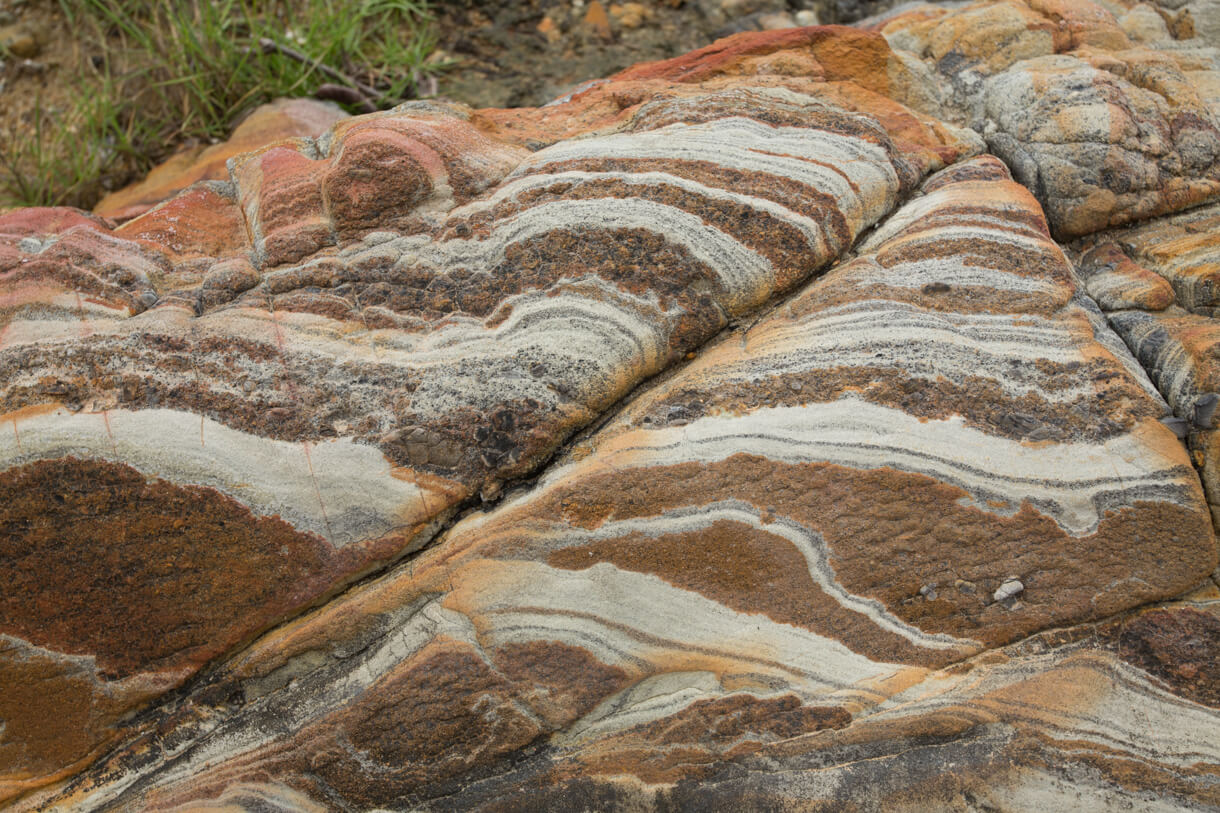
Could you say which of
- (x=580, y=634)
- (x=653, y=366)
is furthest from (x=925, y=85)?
(x=580, y=634)

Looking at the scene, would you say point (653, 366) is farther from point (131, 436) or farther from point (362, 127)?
point (131, 436)

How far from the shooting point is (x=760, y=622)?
219 cm

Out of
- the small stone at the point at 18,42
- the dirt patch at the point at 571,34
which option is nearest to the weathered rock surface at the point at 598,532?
the dirt patch at the point at 571,34

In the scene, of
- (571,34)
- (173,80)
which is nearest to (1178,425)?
(571,34)

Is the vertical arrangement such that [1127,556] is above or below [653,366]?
below

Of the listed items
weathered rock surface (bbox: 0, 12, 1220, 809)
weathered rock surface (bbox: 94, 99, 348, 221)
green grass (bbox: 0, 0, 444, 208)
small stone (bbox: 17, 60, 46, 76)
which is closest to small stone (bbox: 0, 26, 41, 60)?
small stone (bbox: 17, 60, 46, 76)

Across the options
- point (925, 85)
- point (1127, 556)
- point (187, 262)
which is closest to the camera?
point (1127, 556)

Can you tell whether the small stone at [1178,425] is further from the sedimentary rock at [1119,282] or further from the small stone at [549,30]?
the small stone at [549,30]

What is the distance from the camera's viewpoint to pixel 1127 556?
213 centimetres

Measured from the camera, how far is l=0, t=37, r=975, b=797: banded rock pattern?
2172 mm

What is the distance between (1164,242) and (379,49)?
11.9 feet

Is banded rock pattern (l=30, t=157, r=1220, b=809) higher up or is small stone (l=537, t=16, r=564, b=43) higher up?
small stone (l=537, t=16, r=564, b=43)

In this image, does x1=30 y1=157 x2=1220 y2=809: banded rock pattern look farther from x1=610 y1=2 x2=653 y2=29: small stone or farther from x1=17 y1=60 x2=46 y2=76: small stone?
x1=17 y1=60 x2=46 y2=76: small stone

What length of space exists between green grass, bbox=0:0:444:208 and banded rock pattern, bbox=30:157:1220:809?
2773mm
